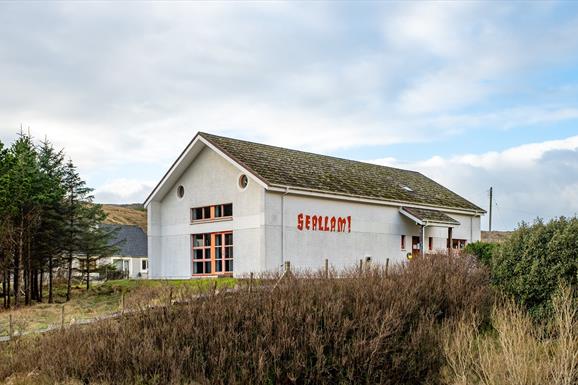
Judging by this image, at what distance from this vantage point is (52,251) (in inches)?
1073

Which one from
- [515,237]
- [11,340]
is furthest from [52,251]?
[515,237]

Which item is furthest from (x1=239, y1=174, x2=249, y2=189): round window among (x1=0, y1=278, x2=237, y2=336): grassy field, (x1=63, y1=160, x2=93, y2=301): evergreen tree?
(x1=63, y1=160, x2=93, y2=301): evergreen tree

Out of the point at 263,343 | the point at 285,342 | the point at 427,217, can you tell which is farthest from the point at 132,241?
the point at 285,342

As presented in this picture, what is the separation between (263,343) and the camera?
425 inches

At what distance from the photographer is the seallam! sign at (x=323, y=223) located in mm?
24341

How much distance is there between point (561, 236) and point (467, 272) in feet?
9.90

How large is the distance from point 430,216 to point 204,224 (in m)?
11.1

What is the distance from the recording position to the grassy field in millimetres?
12711

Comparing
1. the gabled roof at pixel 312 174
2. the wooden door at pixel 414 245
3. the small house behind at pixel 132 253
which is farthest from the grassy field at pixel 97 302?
the small house behind at pixel 132 253

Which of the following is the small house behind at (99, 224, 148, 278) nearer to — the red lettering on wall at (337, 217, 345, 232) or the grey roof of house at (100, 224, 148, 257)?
the grey roof of house at (100, 224, 148, 257)

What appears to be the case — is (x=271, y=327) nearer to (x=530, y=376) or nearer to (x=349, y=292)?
(x=349, y=292)

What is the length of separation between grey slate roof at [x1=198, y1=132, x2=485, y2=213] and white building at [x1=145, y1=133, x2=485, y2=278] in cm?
8

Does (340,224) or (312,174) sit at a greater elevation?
(312,174)

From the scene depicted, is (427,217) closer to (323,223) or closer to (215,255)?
(323,223)
